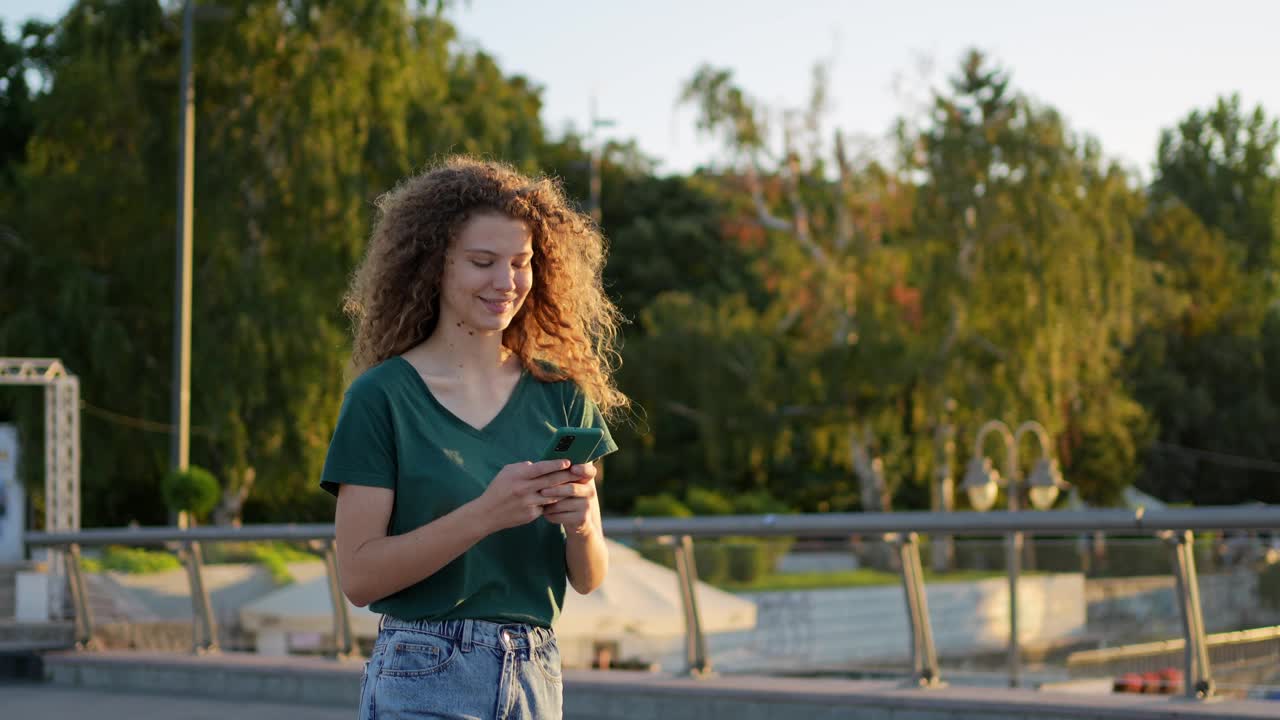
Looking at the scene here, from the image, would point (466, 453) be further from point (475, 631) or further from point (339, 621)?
point (339, 621)

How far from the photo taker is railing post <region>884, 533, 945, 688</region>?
8.70 metres

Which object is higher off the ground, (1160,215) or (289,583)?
(1160,215)

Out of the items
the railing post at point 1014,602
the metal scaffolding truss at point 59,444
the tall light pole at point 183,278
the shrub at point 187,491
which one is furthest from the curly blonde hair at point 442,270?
the tall light pole at point 183,278

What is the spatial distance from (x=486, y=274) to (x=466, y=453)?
326 mm

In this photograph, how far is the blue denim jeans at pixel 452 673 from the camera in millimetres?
3025

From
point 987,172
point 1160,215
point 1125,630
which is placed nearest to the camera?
point 1125,630

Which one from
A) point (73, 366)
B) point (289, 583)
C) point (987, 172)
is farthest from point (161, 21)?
point (289, 583)

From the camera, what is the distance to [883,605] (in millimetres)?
8961

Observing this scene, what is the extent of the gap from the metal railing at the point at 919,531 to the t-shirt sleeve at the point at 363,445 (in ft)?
16.4

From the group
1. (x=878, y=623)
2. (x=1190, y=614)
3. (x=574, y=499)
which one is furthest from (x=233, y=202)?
(x=574, y=499)

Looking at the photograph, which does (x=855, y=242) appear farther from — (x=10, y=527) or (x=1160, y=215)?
(x=1160, y=215)

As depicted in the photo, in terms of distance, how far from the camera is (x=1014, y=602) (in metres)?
9.24

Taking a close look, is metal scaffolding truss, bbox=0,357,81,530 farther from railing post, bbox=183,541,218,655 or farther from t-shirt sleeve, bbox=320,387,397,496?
t-shirt sleeve, bbox=320,387,397,496

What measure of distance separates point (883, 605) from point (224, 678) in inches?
177
